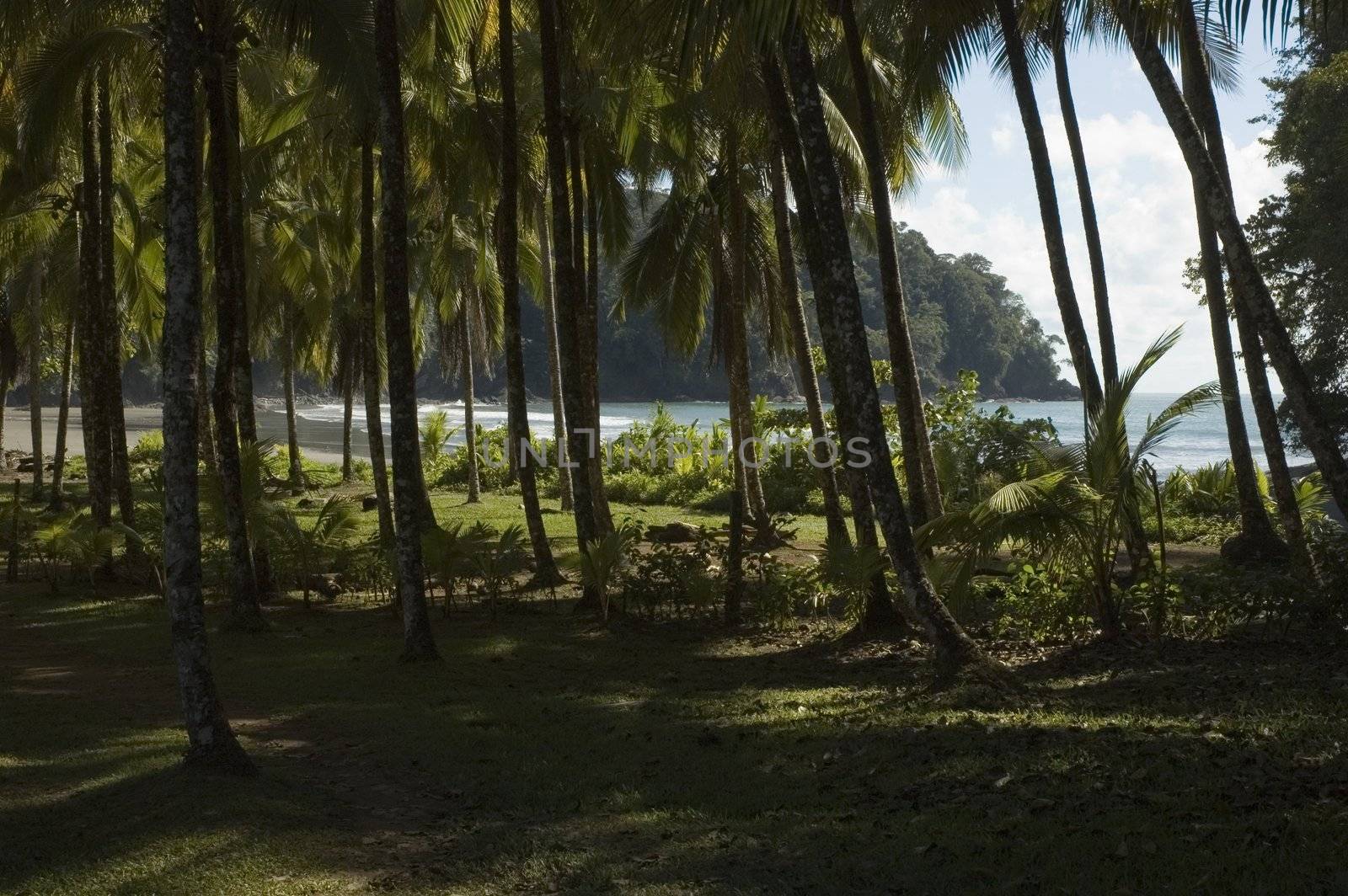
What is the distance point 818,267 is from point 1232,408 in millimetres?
6259

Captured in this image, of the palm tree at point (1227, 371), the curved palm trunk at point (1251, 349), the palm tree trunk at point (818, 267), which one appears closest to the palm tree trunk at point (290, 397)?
the palm tree trunk at point (818, 267)

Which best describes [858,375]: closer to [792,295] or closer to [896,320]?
[896,320]

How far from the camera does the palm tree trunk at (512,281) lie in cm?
1194

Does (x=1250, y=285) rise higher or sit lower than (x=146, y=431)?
higher

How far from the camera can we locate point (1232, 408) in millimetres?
12305

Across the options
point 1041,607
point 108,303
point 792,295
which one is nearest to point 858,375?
point 1041,607

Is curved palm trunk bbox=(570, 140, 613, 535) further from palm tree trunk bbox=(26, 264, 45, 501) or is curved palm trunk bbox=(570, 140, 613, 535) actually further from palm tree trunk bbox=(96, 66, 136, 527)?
palm tree trunk bbox=(26, 264, 45, 501)

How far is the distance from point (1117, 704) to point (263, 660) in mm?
6467

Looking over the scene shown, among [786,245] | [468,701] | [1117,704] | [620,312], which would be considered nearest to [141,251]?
[620,312]

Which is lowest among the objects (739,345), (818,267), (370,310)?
(739,345)

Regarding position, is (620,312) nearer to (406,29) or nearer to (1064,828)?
(406,29)

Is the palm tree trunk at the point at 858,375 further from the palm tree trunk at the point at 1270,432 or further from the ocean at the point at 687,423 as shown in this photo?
the ocean at the point at 687,423

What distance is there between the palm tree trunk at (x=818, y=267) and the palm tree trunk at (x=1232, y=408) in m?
3.54

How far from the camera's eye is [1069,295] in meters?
11.0
